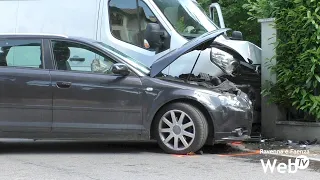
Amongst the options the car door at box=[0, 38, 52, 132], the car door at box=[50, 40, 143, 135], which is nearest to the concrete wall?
the car door at box=[50, 40, 143, 135]

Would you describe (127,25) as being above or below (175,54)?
above

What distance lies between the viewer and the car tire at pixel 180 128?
738 centimetres

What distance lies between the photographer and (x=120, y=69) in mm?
7371

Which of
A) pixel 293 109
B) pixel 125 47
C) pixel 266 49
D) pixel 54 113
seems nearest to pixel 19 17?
pixel 125 47

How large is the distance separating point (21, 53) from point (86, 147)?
6.21 ft

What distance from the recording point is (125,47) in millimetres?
9609

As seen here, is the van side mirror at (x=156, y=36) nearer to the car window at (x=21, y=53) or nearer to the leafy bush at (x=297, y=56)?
the leafy bush at (x=297, y=56)

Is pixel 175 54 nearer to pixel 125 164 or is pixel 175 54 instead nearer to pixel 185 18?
pixel 125 164

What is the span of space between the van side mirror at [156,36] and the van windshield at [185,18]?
0.87 ft

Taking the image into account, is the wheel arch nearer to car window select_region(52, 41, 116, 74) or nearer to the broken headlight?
car window select_region(52, 41, 116, 74)

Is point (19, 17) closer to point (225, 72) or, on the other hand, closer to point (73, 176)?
point (225, 72)

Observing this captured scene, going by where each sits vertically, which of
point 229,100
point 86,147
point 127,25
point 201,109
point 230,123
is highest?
point 127,25

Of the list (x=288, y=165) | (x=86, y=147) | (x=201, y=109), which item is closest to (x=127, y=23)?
(x=86, y=147)

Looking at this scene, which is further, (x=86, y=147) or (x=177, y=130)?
(x=86, y=147)
